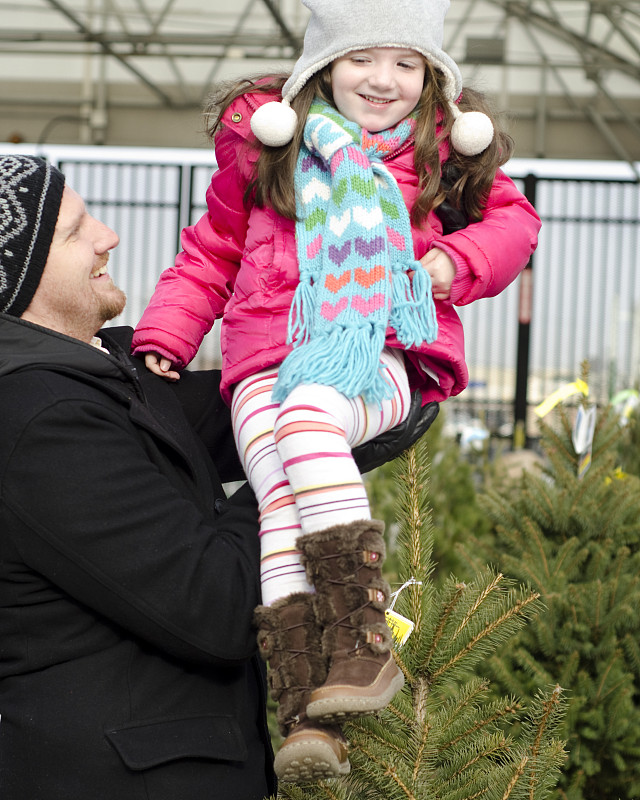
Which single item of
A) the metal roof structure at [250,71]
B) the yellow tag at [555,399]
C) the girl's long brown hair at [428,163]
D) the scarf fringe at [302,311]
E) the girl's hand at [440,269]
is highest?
the metal roof structure at [250,71]

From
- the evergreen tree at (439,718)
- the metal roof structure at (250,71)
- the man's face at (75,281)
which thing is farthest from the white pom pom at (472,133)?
the metal roof structure at (250,71)

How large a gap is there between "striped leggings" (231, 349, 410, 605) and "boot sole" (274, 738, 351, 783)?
0.25 m

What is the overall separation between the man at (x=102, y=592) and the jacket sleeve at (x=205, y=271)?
310 millimetres

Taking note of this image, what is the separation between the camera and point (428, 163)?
72.2 inches

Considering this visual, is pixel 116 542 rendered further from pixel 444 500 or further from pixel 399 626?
pixel 444 500

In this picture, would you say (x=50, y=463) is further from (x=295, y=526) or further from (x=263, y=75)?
(x=263, y=75)

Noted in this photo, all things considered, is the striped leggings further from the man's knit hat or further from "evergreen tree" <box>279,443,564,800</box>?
the man's knit hat

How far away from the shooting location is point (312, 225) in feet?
5.88

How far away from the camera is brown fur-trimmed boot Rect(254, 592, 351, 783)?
1390 millimetres

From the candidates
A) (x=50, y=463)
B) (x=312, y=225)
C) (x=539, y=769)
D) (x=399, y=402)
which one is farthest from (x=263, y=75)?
(x=539, y=769)

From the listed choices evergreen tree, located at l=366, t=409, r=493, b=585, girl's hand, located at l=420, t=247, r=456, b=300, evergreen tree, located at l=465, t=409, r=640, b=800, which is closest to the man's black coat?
girl's hand, located at l=420, t=247, r=456, b=300

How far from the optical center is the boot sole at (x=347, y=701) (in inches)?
52.7

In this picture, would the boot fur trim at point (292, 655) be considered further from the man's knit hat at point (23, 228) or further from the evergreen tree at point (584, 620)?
the evergreen tree at point (584, 620)

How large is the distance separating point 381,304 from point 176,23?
1283cm
